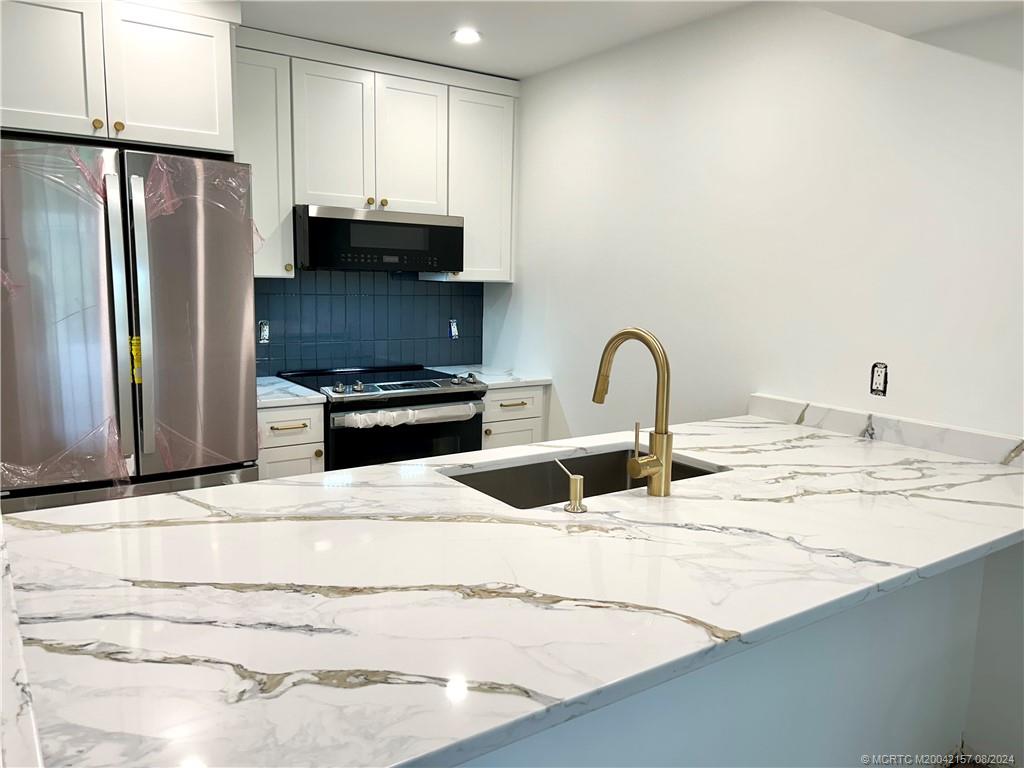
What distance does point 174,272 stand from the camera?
254 cm

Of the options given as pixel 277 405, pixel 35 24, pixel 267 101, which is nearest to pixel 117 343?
pixel 277 405

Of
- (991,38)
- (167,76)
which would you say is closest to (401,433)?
(167,76)

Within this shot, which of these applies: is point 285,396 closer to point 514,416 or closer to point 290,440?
point 290,440

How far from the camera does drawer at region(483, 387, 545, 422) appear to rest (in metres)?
3.66

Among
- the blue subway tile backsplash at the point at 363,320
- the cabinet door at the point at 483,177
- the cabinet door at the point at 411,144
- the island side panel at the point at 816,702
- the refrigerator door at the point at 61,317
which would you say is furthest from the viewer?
the cabinet door at the point at 483,177

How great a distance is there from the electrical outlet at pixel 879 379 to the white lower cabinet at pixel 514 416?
177cm

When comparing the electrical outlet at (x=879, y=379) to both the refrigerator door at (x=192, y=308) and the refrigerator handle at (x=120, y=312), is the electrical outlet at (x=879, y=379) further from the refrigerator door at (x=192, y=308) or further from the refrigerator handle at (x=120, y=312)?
the refrigerator handle at (x=120, y=312)

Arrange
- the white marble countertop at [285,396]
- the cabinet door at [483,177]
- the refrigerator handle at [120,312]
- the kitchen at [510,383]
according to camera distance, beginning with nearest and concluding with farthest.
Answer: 1. the kitchen at [510,383]
2. the refrigerator handle at [120,312]
3. the white marble countertop at [285,396]
4. the cabinet door at [483,177]

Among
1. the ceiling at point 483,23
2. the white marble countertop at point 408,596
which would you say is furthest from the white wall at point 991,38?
the white marble countertop at point 408,596

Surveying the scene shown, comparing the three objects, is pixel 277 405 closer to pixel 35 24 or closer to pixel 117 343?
pixel 117 343

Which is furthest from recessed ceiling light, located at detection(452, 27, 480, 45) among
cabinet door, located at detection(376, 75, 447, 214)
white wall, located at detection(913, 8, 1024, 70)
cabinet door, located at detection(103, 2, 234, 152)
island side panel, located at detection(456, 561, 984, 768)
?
island side panel, located at detection(456, 561, 984, 768)

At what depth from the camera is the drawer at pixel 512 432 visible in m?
3.67

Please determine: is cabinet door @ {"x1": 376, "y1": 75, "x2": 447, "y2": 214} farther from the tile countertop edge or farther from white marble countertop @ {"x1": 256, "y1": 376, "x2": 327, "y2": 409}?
the tile countertop edge

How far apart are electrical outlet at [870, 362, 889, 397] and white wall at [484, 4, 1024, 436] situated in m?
0.03
